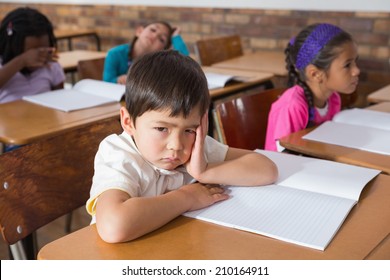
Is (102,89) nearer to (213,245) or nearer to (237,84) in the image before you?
(237,84)

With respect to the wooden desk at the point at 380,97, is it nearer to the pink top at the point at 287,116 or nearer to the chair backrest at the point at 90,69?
the pink top at the point at 287,116

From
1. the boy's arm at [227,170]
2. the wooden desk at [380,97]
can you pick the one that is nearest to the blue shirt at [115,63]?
the wooden desk at [380,97]

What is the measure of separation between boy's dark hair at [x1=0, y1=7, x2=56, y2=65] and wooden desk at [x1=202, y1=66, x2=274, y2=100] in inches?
35.8

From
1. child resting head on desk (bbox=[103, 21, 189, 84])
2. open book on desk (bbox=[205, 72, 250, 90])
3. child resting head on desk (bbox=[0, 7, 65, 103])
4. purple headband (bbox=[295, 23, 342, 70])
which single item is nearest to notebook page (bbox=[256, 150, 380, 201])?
purple headband (bbox=[295, 23, 342, 70])

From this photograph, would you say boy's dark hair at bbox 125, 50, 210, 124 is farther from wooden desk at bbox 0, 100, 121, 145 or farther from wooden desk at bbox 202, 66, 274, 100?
wooden desk at bbox 202, 66, 274, 100

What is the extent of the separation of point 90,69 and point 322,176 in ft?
6.12

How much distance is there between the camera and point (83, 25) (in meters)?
5.09

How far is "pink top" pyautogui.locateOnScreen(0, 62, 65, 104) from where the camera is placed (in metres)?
2.49

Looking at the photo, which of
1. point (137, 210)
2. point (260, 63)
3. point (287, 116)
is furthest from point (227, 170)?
point (260, 63)

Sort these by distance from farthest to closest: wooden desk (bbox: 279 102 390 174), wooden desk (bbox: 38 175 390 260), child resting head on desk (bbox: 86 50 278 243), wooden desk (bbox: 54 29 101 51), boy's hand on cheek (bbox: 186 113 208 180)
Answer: wooden desk (bbox: 54 29 101 51) < wooden desk (bbox: 279 102 390 174) < boy's hand on cheek (bbox: 186 113 208 180) < child resting head on desk (bbox: 86 50 278 243) < wooden desk (bbox: 38 175 390 260)

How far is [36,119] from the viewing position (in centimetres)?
191

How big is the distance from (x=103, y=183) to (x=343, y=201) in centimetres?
51

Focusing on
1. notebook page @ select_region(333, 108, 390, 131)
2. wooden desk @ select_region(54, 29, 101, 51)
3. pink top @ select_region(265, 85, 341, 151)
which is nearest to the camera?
notebook page @ select_region(333, 108, 390, 131)
